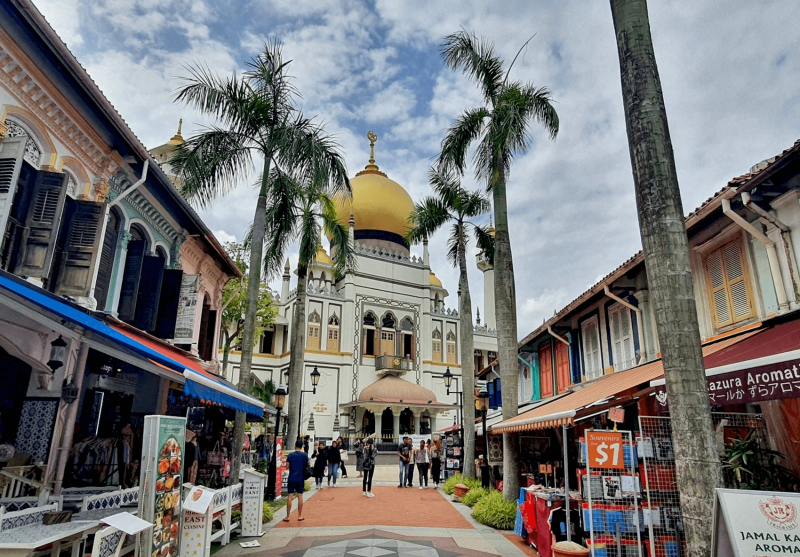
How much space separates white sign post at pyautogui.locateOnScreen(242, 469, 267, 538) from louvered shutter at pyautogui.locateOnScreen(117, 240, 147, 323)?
3.78 m

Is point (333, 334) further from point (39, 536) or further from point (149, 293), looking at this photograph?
point (39, 536)

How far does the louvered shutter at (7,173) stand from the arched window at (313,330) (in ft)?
93.8

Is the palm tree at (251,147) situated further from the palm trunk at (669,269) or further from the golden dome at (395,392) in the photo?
the golden dome at (395,392)

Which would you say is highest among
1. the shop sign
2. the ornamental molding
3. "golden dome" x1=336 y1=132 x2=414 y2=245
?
"golden dome" x1=336 y1=132 x2=414 y2=245

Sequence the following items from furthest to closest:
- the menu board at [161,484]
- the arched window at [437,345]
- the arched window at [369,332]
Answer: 1. the arched window at [437,345]
2. the arched window at [369,332]
3. the menu board at [161,484]

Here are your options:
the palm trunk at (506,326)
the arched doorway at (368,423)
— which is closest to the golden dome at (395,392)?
the arched doorway at (368,423)

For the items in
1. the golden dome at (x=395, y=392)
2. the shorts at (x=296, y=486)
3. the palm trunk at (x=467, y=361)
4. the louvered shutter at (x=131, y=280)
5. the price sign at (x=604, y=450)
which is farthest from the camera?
the golden dome at (x=395, y=392)

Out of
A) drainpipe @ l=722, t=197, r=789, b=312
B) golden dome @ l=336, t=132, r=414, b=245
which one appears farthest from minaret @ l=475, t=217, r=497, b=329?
drainpipe @ l=722, t=197, r=789, b=312

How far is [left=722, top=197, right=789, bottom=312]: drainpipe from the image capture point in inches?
301

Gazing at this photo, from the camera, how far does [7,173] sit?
262 inches

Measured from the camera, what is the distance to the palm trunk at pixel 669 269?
4.93 meters

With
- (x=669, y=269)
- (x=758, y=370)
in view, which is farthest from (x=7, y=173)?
(x=758, y=370)

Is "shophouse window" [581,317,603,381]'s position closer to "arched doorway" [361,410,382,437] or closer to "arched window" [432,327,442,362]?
"arched doorway" [361,410,382,437]

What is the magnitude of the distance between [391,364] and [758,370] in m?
30.7
